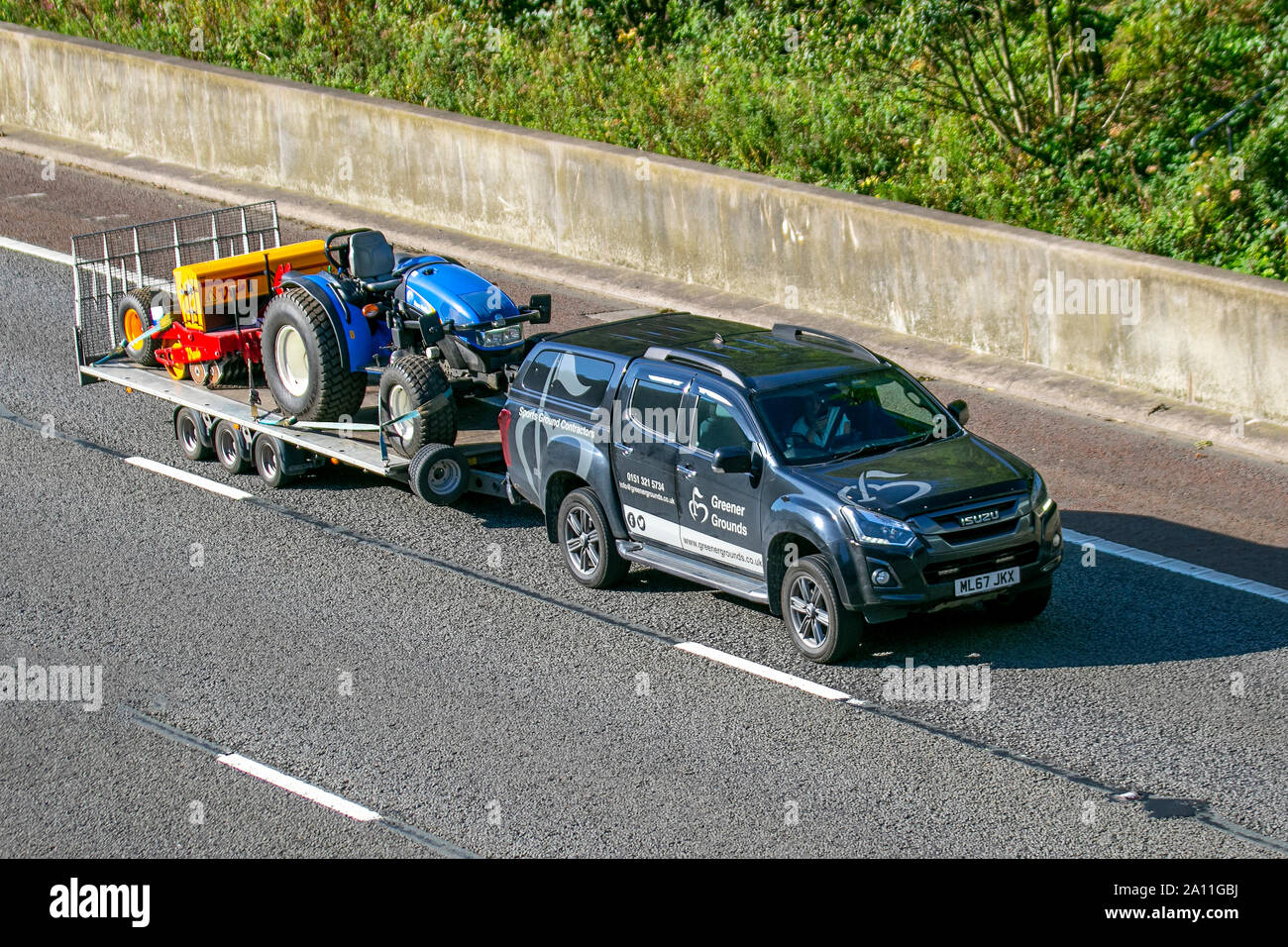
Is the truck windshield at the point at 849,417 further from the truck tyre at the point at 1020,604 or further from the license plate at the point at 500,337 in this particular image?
the license plate at the point at 500,337

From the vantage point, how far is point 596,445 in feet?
38.6

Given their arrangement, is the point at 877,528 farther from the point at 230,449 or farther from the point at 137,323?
the point at 137,323

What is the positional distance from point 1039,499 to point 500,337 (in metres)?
4.45

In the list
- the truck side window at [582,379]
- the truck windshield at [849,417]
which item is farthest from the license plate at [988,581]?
the truck side window at [582,379]

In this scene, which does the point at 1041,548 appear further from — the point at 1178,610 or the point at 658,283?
the point at 658,283

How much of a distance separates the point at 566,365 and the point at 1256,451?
589 cm

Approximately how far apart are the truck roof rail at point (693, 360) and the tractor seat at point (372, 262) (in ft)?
9.10

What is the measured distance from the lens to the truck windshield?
35.9 feet

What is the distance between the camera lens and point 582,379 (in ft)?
39.6

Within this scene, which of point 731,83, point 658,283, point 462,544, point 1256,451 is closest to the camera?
point 462,544

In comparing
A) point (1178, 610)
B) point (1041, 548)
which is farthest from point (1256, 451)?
point (1041, 548)

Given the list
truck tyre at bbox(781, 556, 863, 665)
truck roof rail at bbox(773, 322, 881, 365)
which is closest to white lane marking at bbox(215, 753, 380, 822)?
truck tyre at bbox(781, 556, 863, 665)

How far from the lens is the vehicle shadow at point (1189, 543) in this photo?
11852 mm

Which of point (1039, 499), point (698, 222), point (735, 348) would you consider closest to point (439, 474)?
point (735, 348)
